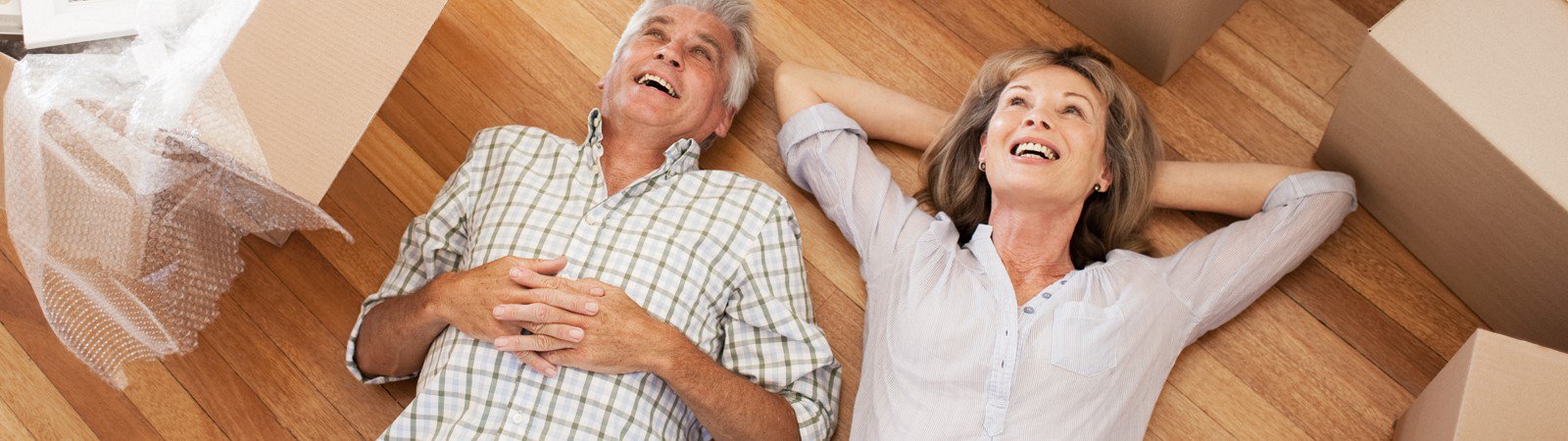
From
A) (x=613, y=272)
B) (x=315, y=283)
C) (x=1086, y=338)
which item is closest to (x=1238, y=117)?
(x=1086, y=338)

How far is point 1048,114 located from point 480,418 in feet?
3.36

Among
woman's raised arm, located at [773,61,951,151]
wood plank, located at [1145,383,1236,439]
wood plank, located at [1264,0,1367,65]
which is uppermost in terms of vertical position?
wood plank, located at [1264,0,1367,65]

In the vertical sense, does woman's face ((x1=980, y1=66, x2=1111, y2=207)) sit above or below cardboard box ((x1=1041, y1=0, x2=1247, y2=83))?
below

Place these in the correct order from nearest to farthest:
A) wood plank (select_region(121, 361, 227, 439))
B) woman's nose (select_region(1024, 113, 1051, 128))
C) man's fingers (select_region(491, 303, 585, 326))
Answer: man's fingers (select_region(491, 303, 585, 326))
woman's nose (select_region(1024, 113, 1051, 128))
wood plank (select_region(121, 361, 227, 439))

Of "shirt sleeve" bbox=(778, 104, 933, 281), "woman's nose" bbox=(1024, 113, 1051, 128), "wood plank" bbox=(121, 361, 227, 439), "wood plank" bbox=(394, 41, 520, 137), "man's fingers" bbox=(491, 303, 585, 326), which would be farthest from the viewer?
"wood plank" bbox=(394, 41, 520, 137)

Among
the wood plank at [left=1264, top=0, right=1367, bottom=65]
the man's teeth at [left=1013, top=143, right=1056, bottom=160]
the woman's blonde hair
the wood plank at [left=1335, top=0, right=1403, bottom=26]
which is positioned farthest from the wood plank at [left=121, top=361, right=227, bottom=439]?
the wood plank at [left=1335, top=0, right=1403, bottom=26]

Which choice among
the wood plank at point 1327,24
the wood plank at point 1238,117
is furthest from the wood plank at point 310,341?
the wood plank at point 1327,24

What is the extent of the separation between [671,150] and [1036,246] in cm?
64

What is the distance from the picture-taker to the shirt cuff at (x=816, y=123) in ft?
6.31

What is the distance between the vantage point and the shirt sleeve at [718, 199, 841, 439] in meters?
1.77

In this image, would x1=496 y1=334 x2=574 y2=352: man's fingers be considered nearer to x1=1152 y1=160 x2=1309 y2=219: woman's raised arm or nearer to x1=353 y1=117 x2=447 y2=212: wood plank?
x1=353 y1=117 x2=447 y2=212: wood plank

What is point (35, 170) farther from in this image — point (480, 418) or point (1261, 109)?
point (1261, 109)

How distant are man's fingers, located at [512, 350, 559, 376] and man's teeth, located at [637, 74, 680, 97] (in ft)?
1.71

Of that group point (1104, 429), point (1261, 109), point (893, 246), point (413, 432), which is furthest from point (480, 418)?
point (1261, 109)
